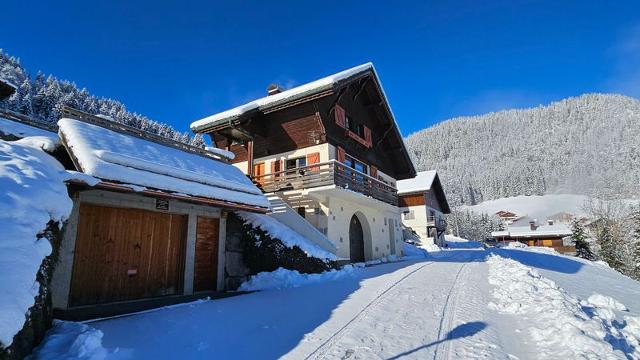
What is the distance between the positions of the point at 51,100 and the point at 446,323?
68.1m

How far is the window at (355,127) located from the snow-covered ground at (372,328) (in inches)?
537

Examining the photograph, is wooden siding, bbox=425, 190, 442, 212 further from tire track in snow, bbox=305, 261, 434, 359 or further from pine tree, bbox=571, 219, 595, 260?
tire track in snow, bbox=305, 261, 434, 359

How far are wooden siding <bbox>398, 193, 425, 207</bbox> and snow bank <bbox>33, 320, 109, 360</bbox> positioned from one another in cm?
Result: 4173

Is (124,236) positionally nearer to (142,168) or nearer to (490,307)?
(142,168)

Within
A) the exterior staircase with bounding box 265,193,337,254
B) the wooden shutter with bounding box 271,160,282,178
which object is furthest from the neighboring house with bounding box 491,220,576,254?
the exterior staircase with bounding box 265,193,337,254

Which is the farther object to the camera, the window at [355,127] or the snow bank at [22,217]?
the window at [355,127]

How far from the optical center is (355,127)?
22234 millimetres

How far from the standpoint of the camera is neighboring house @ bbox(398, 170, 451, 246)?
42.3 m

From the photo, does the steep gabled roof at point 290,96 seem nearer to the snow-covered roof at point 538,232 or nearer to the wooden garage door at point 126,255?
the wooden garage door at point 126,255

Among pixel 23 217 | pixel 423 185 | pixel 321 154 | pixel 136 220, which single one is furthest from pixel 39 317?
pixel 423 185

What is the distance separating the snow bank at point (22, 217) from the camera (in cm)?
374

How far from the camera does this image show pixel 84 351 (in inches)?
181

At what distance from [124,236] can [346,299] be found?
231 inches

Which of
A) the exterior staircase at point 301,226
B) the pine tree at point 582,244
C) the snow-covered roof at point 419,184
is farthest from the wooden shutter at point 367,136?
the pine tree at point 582,244
